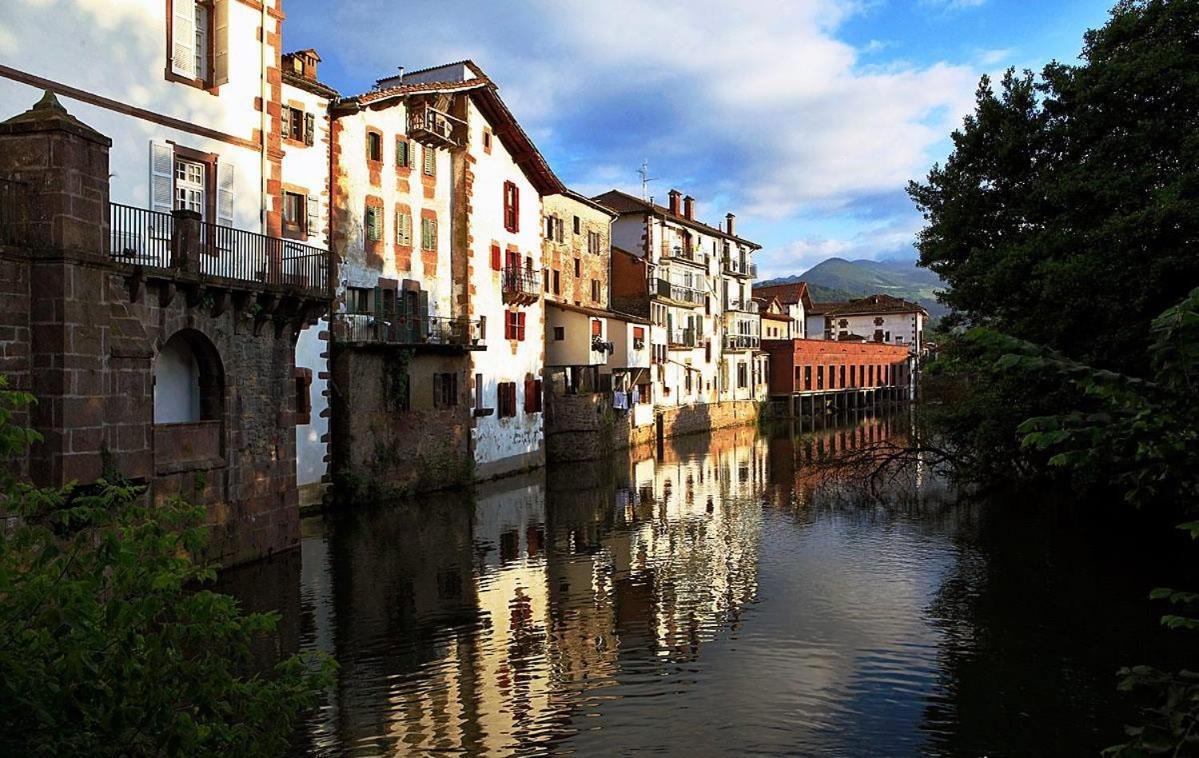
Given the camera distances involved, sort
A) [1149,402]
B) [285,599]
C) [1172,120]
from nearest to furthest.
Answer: [1149,402]
[285,599]
[1172,120]

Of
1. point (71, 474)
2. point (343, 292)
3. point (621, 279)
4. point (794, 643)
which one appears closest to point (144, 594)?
point (71, 474)

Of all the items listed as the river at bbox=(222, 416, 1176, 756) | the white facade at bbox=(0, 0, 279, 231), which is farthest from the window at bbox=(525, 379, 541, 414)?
the white facade at bbox=(0, 0, 279, 231)

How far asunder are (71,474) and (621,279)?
44.0 metres

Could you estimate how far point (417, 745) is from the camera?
1191 cm

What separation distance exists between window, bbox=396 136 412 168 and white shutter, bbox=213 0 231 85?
12.1m

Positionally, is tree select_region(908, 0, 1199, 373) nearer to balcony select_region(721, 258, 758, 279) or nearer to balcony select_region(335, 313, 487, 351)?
balcony select_region(335, 313, 487, 351)

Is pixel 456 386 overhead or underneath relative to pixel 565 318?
underneath

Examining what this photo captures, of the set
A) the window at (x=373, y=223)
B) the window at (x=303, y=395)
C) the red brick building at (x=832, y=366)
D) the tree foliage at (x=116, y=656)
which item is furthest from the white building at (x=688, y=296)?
the tree foliage at (x=116, y=656)

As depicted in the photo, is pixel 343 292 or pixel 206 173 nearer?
pixel 206 173

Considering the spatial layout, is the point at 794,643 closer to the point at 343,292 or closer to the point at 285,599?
the point at 285,599

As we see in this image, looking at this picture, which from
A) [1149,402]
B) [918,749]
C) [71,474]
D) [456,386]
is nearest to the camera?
[1149,402]

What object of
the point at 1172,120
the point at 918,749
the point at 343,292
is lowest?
the point at 918,749

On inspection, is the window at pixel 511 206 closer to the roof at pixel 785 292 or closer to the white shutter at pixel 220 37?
the white shutter at pixel 220 37

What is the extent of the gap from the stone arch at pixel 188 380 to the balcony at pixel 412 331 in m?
9.69
